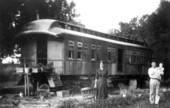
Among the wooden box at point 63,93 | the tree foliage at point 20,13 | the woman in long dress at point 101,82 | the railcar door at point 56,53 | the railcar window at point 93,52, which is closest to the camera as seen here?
the woman in long dress at point 101,82

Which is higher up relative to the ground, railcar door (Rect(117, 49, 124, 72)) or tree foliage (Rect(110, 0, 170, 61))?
tree foliage (Rect(110, 0, 170, 61))

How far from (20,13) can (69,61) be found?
8.64 m

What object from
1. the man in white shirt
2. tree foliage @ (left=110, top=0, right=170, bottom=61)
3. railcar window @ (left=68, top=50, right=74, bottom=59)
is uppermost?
tree foliage @ (left=110, top=0, right=170, bottom=61)

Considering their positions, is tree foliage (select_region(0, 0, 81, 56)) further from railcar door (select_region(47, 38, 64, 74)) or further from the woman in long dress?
the woman in long dress

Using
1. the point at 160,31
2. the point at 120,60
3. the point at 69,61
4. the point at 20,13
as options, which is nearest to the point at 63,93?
the point at 69,61

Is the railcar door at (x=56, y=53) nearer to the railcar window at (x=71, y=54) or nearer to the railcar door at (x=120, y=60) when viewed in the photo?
the railcar window at (x=71, y=54)

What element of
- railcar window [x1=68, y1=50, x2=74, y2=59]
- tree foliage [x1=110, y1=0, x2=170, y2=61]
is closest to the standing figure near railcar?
railcar window [x1=68, y1=50, x2=74, y2=59]

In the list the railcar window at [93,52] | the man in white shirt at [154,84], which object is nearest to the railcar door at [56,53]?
the railcar window at [93,52]

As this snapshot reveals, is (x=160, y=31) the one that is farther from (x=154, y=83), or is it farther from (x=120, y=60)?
(x=154, y=83)

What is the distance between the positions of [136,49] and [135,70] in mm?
2119

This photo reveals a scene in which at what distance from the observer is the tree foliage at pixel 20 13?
2223 cm

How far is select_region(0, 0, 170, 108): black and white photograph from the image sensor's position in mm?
13141

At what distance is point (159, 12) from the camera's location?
29609 millimetres

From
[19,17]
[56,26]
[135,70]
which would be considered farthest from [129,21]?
[56,26]
